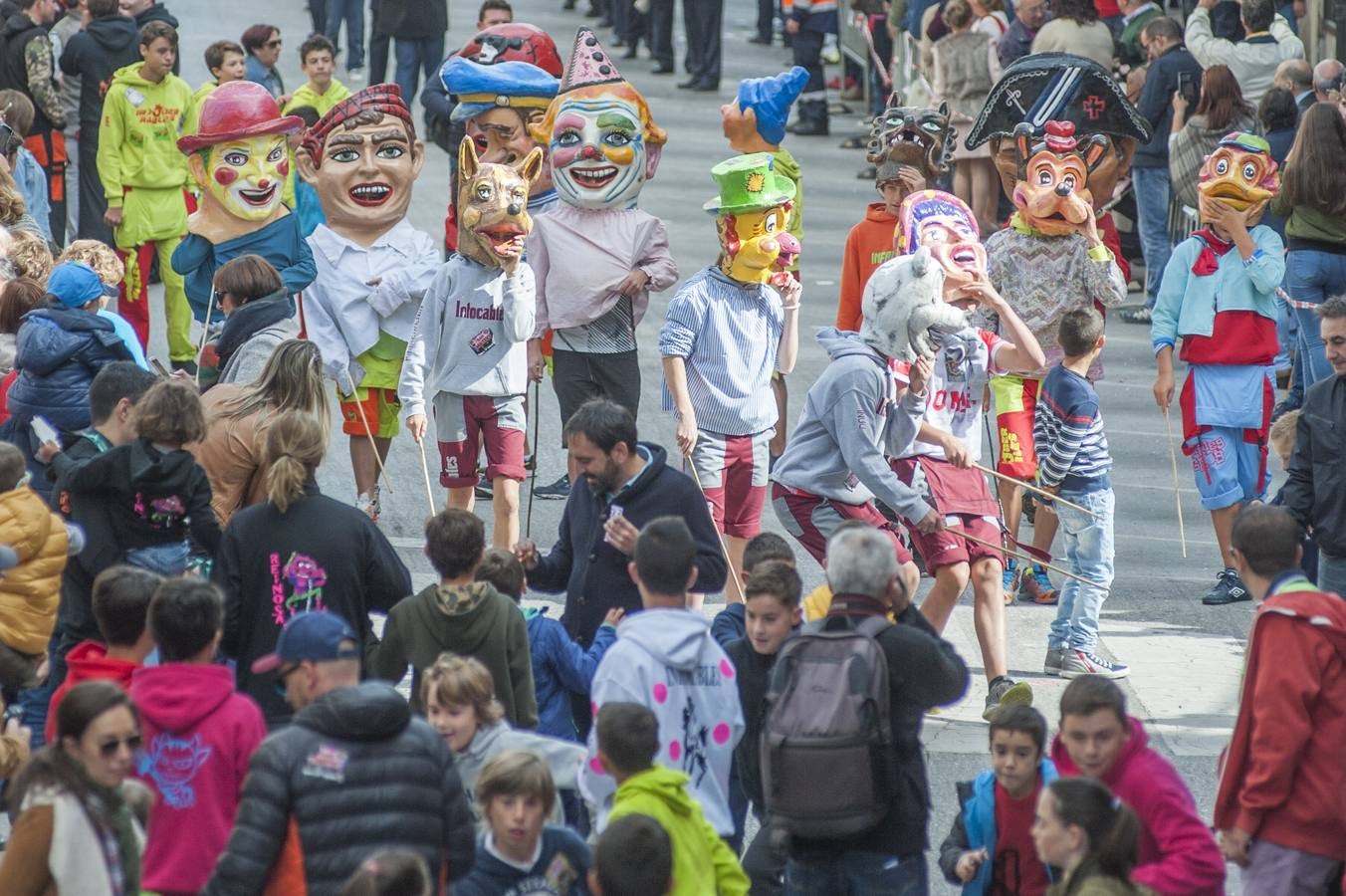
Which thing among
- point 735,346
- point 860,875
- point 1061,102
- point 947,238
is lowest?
point 860,875

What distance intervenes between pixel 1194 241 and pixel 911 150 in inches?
60.7

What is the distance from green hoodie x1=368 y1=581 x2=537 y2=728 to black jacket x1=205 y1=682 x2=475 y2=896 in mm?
1147

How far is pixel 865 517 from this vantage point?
25.3 feet

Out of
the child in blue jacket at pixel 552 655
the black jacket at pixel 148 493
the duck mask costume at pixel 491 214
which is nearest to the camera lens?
the child in blue jacket at pixel 552 655

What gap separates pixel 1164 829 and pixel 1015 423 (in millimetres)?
4867

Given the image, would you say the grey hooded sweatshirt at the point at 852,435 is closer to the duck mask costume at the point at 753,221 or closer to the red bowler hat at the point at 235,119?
the duck mask costume at the point at 753,221

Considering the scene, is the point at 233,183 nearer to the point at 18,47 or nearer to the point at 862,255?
the point at 862,255

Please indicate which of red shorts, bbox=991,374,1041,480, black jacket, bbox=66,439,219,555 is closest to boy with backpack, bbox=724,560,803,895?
black jacket, bbox=66,439,219,555

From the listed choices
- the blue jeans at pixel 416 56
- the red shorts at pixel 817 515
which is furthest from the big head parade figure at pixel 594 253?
the blue jeans at pixel 416 56

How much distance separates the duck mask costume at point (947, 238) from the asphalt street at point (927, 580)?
1648 mm

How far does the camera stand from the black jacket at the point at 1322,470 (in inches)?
266

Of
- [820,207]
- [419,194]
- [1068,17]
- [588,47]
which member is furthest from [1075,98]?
[419,194]

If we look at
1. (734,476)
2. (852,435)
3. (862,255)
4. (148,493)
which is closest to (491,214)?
(734,476)

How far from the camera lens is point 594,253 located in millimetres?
9469
